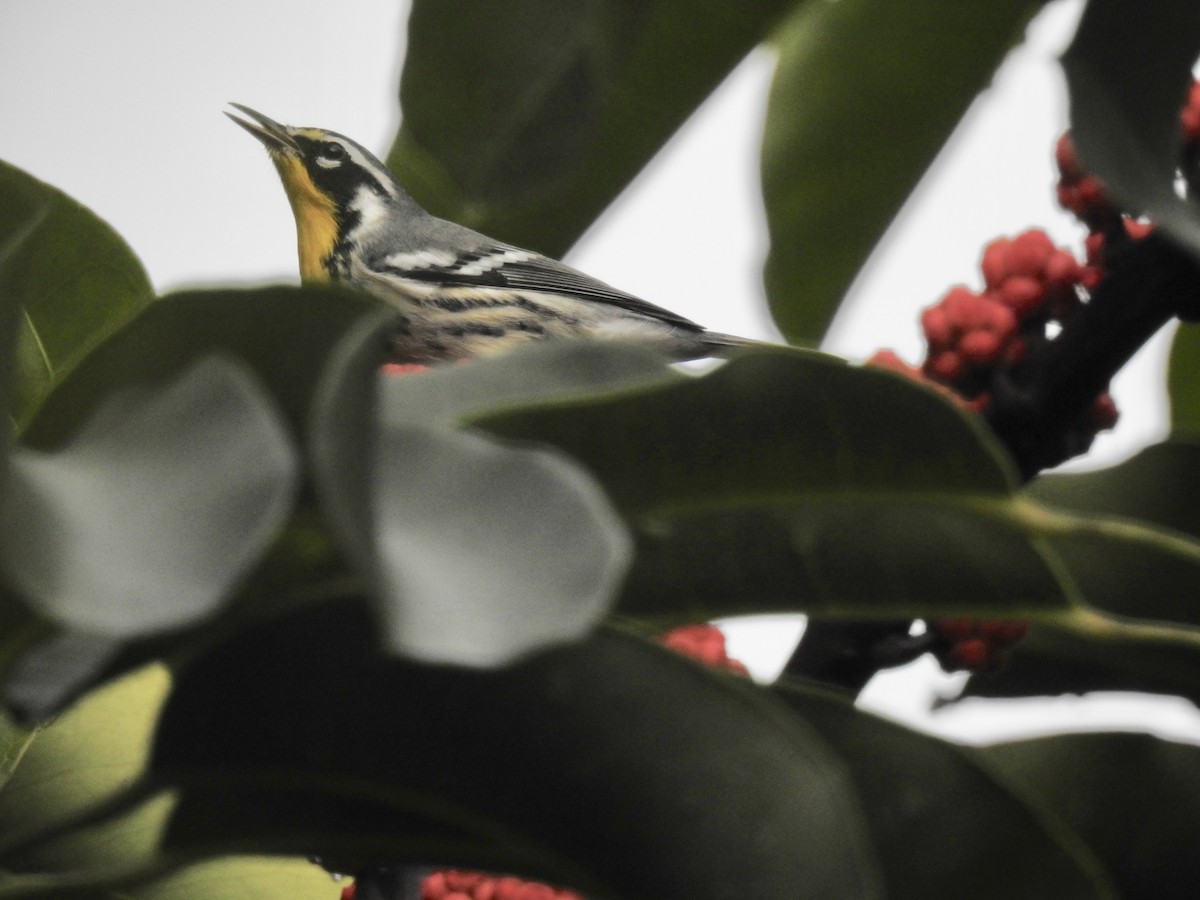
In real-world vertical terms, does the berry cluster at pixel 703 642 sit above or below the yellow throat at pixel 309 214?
above

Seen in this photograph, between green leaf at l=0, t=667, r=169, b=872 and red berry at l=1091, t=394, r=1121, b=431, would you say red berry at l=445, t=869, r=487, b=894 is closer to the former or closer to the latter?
green leaf at l=0, t=667, r=169, b=872

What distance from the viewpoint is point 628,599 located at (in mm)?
1025

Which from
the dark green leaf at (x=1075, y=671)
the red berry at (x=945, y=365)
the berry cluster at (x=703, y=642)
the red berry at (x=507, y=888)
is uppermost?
the red berry at (x=945, y=365)

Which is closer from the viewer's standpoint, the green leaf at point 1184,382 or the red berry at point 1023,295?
the red berry at point 1023,295

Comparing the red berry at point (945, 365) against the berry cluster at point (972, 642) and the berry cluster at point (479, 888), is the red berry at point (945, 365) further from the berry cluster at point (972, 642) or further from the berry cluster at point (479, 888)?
the berry cluster at point (479, 888)

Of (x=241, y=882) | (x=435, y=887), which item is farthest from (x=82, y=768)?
(x=435, y=887)

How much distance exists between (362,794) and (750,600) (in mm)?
274

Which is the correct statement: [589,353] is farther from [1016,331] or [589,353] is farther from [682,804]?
[1016,331]

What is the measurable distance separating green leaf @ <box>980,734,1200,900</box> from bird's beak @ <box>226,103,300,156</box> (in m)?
3.05

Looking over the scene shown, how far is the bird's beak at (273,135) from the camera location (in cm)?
398

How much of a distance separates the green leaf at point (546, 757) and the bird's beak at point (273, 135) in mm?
3145

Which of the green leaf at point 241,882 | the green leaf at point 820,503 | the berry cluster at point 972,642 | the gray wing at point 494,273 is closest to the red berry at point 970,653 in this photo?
the berry cluster at point 972,642

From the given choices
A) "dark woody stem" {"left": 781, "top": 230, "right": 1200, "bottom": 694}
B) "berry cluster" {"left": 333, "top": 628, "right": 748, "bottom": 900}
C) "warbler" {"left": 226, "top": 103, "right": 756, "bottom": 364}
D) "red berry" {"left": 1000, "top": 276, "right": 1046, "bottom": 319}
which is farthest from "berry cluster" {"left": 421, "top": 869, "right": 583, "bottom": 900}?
"warbler" {"left": 226, "top": 103, "right": 756, "bottom": 364}

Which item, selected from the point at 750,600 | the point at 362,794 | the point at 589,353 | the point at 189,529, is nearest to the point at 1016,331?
the point at 750,600
